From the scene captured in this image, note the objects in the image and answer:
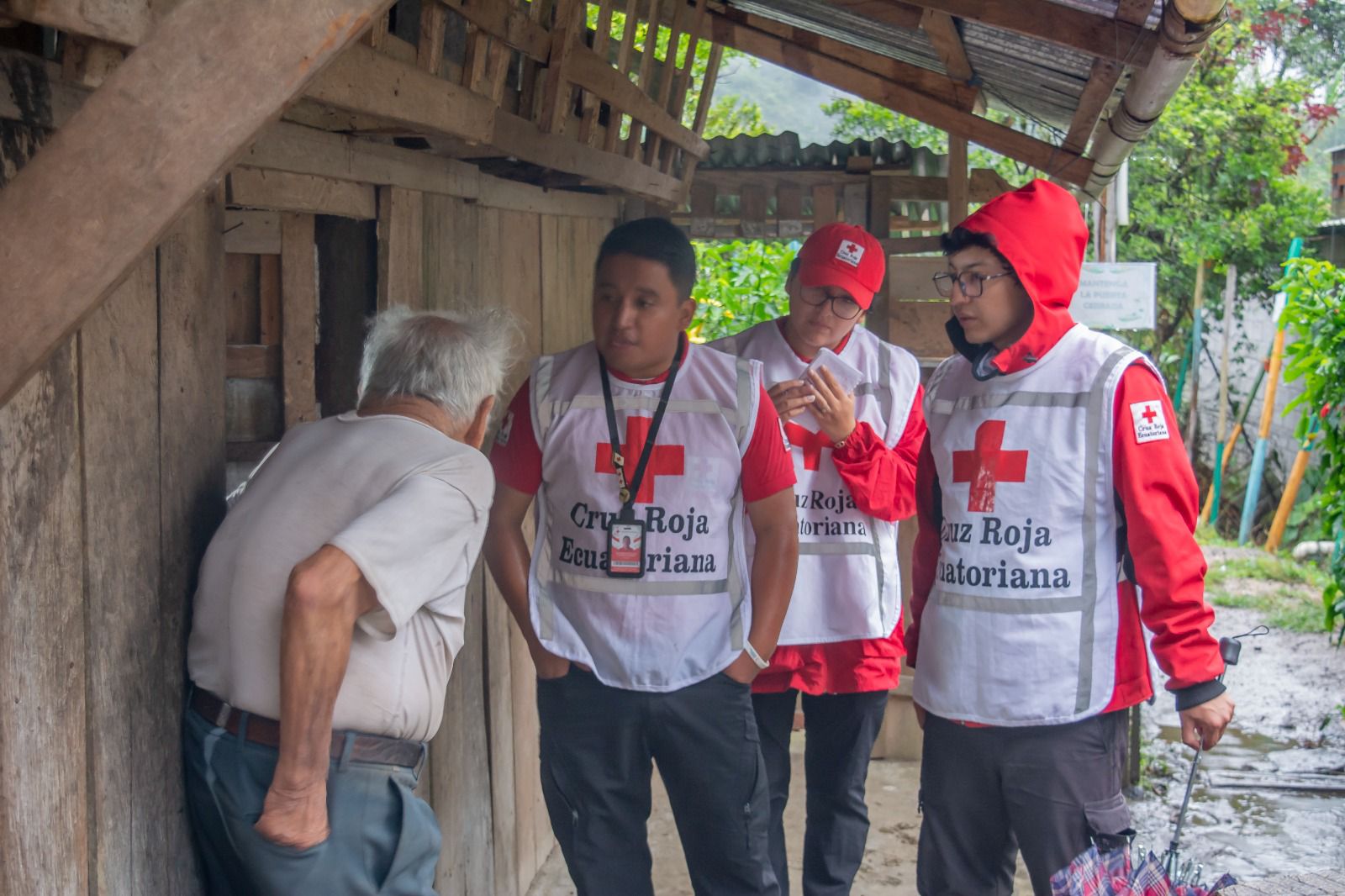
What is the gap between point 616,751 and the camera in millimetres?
2920

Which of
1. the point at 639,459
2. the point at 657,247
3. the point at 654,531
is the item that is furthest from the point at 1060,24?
the point at 654,531

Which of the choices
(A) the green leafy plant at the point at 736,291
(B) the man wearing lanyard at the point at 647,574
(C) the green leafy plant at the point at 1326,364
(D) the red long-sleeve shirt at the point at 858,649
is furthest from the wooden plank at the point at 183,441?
(A) the green leafy plant at the point at 736,291

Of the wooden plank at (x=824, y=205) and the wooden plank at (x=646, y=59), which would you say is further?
the wooden plank at (x=824, y=205)

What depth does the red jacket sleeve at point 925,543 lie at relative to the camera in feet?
10.1

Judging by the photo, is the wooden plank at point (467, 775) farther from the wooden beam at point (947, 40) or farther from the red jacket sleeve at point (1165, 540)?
the wooden beam at point (947, 40)

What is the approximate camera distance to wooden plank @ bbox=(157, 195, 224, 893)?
82.7 inches

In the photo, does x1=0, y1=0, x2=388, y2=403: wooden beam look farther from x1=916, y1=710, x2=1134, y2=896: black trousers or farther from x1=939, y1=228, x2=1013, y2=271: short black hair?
x1=916, y1=710, x2=1134, y2=896: black trousers

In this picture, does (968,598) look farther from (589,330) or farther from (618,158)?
(589,330)

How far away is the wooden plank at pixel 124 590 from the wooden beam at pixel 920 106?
3.26 metres

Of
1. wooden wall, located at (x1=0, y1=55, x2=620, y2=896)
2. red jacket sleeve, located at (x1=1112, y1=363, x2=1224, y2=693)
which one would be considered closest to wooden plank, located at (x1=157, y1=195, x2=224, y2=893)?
wooden wall, located at (x1=0, y1=55, x2=620, y2=896)

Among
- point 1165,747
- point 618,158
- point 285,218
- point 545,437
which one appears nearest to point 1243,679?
point 1165,747

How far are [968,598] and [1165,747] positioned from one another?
13.9ft

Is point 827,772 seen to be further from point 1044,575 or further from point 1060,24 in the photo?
point 1060,24

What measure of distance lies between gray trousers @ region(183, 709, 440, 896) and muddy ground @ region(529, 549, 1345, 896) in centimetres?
230
